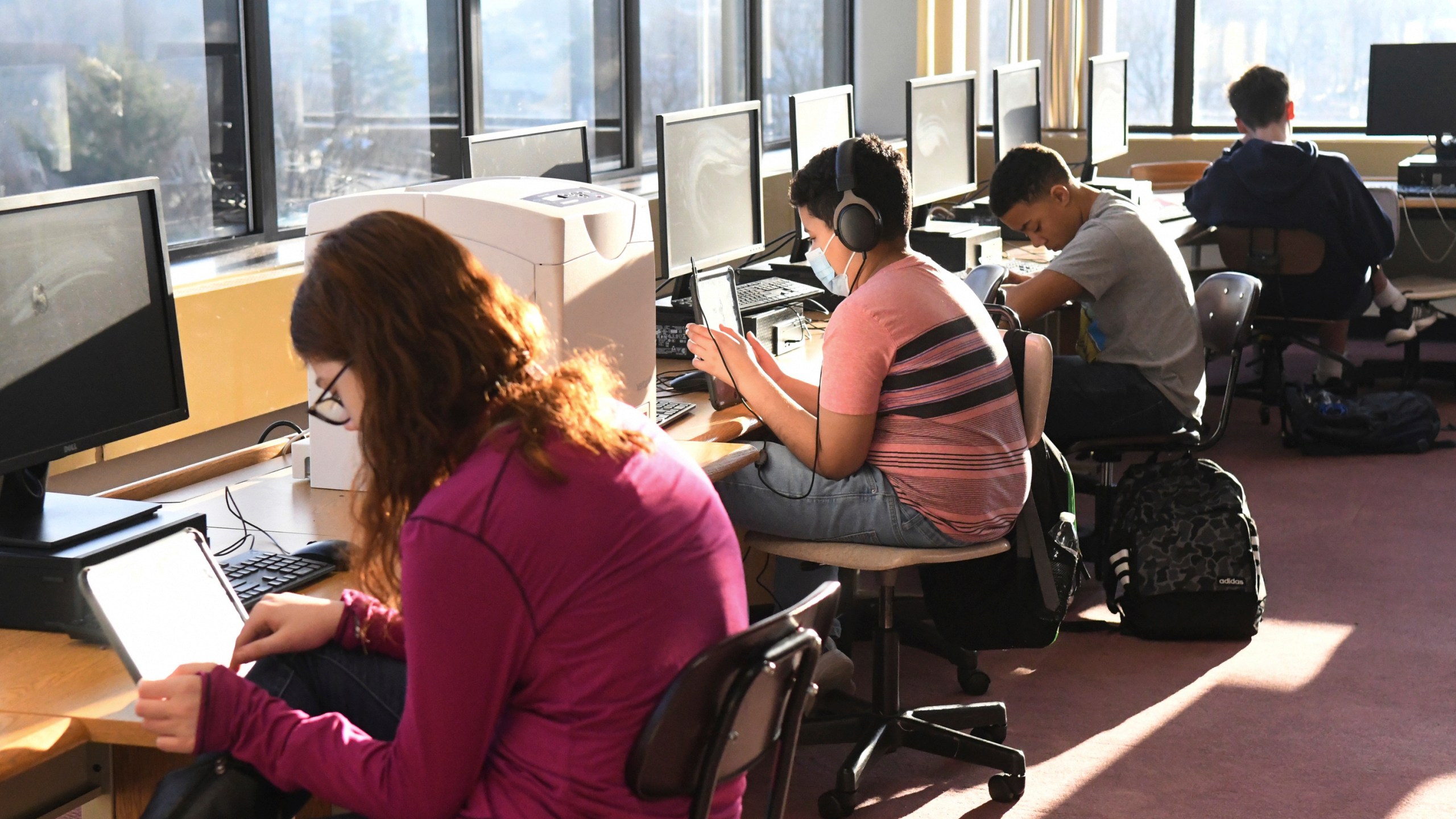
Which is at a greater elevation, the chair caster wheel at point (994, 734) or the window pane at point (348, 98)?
the window pane at point (348, 98)

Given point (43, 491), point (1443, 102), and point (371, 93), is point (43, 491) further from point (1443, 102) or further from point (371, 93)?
point (1443, 102)

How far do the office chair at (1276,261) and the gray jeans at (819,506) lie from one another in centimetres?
279

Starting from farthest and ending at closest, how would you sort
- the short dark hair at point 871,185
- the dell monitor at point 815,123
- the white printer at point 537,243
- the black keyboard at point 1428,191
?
1. the black keyboard at point 1428,191
2. the dell monitor at point 815,123
3. the short dark hair at point 871,185
4. the white printer at point 537,243

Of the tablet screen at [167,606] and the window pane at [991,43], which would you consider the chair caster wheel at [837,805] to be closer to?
the tablet screen at [167,606]

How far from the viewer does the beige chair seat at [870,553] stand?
240 centimetres

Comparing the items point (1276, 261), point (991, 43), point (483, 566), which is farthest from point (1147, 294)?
point (991, 43)

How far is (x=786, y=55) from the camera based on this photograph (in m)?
6.00

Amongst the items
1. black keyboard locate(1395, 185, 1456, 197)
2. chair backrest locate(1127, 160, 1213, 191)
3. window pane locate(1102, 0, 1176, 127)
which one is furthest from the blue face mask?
window pane locate(1102, 0, 1176, 127)

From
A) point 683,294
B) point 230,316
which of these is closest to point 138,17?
point 230,316

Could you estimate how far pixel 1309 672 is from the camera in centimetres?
305

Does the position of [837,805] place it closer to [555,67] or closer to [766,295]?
[766,295]

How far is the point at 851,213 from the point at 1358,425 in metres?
3.00

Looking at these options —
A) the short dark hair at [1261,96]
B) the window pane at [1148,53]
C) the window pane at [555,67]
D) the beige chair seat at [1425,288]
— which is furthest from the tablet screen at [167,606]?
the window pane at [1148,53]

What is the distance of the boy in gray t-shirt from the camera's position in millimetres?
3332
